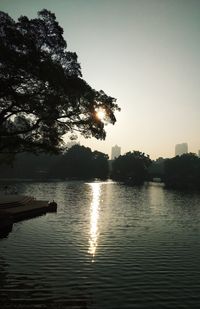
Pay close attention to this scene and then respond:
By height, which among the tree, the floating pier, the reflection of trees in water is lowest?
the reflection of trees in water

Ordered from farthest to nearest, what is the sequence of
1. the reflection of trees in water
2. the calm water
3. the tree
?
the tree < the calm water < the reflection of trees in water

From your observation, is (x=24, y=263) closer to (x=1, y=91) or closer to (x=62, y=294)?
(x=62, y=294)

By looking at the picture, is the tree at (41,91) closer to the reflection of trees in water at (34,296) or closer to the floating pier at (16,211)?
the floating pier at (16,211)

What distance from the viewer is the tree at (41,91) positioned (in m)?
30.8

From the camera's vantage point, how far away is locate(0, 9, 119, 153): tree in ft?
101

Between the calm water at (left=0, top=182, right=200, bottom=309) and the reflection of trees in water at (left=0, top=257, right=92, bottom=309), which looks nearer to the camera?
the reflection of trees in water at (left=0, top=257, right=92, bottom=309)

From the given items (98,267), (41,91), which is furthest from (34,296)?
(41,91)

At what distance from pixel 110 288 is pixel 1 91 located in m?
19.8

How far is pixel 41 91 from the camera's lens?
33031 mm

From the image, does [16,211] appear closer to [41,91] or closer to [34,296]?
[41,91]

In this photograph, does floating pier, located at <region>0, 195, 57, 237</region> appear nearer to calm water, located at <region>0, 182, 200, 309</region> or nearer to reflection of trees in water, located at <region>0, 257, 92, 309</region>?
calm water, located at <region>0, 182, 200, 309</region>

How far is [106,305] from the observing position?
16609mm

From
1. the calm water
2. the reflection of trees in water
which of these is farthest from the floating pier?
the reflection of trees in water

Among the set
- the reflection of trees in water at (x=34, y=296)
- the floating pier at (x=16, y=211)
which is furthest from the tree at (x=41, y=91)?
the reflection of trees in water at (x=34, y=296)
